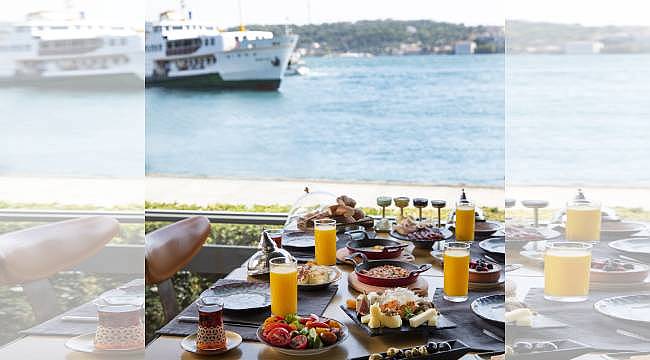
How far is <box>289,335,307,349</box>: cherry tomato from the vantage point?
1.42 metres

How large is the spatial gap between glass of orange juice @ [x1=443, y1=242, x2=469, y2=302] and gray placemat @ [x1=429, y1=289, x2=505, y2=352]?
0.08 feet

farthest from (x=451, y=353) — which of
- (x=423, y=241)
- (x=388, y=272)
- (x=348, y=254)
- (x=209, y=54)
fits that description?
(x=209, y=54)

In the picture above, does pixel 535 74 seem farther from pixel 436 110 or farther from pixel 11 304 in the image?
pixel 436 110

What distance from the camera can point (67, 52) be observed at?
853 mm

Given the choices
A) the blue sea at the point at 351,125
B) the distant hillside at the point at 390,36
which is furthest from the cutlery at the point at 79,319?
the blue sea at the point at 351,125

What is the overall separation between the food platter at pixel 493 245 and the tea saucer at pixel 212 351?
3.17 ft

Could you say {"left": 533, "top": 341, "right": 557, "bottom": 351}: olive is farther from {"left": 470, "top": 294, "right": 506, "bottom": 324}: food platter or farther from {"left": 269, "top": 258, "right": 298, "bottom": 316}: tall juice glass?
{"left": 269, "top": 258, "right": 298, "bottom": 316}: tall juice glass

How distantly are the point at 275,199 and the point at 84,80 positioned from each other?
11.7m

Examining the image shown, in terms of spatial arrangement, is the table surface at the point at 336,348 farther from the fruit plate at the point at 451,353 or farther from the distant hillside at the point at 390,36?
the distant hillside at the point at 390,36

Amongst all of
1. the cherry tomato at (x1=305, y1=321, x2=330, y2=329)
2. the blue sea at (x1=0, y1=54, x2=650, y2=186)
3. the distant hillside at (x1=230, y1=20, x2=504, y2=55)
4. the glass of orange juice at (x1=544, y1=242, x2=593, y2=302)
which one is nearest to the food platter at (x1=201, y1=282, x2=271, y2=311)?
the cherry tomato at (x1=305, y1=321, x2=330, y2=329)

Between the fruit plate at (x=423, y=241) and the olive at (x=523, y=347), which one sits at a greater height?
the olive at (x=523, y=347)

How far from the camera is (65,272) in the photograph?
888mm

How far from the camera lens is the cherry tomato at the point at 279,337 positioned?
1.43m

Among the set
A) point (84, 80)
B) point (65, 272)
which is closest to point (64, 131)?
point (84, 80)
